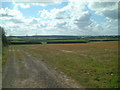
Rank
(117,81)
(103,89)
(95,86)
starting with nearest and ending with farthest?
(103,89), (95,86), (117,81)

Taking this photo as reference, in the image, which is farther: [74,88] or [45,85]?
[45,85]

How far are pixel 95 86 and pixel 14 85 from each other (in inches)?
222

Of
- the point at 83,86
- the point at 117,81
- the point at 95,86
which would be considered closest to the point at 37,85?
the point at 83,86

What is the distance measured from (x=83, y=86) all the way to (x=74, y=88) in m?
0.87

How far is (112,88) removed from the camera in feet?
36.9

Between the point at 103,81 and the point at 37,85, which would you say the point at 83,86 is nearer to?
the point at 103,81

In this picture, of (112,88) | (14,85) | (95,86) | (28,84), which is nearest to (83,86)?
(95,86)

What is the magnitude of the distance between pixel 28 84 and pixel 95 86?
4740 mm

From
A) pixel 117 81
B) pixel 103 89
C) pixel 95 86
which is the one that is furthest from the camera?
pixel 117 81

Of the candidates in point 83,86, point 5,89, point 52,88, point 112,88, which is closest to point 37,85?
point 52,88

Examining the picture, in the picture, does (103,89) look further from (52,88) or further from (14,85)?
(14,85)

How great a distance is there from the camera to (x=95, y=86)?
11.9 meters

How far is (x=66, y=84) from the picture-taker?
12.2m

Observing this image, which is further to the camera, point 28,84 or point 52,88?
point 28,84
